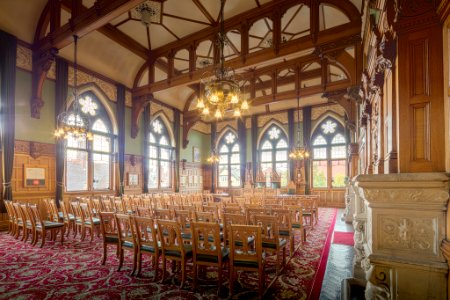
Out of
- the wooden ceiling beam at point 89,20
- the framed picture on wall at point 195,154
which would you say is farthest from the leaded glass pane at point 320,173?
the wooden ceiling beam at point 89,20

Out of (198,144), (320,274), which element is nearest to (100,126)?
(198,144)

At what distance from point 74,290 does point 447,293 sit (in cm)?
383

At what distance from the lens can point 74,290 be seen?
10.7 feet

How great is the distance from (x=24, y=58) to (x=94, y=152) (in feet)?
12.8

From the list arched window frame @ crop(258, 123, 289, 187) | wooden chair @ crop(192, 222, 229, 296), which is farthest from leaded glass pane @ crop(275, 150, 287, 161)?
wooden chair @ crop(192, 222, 229, 296)

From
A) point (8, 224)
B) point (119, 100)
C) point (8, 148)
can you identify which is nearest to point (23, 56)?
point (8, 148)

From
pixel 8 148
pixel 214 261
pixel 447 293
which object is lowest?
pixel 214 261

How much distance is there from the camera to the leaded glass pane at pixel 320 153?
571 inches

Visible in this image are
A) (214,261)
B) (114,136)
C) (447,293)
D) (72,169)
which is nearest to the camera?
(447,293)

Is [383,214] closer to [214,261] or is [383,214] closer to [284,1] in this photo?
[214,261]

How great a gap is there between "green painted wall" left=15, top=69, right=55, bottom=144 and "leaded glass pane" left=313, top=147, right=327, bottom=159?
1245cm

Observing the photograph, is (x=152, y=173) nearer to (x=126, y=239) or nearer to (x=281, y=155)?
(x=281, y=155)

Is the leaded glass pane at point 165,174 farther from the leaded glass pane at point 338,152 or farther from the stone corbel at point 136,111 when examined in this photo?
the leaded glass pane at point 338,152

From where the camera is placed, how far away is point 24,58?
812 centimetres
